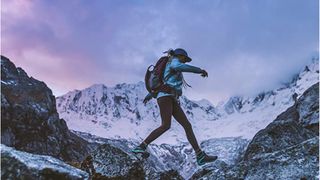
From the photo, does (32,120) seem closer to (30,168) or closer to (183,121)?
(183,121)

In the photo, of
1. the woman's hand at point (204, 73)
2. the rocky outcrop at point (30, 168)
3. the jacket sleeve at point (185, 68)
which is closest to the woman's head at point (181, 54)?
the jacket sleeve at point (185, 68)

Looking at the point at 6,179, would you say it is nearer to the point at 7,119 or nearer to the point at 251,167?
the point at 251,167

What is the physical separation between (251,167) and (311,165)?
4.30 feet

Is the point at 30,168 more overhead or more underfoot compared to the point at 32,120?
more underfoot

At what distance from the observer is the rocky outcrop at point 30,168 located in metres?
8.60

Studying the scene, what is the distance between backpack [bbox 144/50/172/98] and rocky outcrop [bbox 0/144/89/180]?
3.62 meters

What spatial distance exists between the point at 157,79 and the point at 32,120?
14602 cm

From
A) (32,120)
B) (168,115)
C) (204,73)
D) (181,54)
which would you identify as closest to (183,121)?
(168,115)

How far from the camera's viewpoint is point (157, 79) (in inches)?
484

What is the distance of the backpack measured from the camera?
40.1 ft

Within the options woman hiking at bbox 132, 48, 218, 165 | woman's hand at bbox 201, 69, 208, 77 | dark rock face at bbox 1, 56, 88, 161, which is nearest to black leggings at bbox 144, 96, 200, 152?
woman hiking at bbox 132, 48, 218, 165

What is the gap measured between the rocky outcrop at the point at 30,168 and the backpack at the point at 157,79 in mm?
3616

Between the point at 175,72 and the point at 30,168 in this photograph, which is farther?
the point at 175,72

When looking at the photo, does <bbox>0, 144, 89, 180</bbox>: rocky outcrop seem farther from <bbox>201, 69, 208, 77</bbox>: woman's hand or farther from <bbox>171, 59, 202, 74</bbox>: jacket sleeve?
<bbox>201, 69, 208, 77</bbox>: woman's hand
